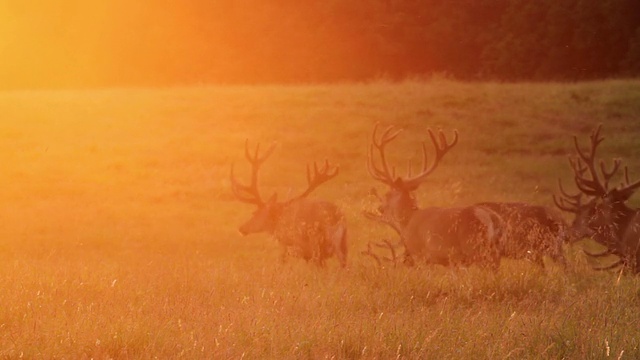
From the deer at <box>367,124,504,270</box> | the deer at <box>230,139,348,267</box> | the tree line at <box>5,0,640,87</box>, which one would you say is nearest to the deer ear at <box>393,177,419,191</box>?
the deer at <box>367,124,504,270</box>

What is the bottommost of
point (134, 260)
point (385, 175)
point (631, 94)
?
point (134, 260)

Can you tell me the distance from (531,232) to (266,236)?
5.48m

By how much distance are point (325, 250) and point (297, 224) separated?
46 centimetres

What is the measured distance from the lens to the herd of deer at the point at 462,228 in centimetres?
951

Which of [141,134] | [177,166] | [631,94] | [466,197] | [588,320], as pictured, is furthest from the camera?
[631,94]

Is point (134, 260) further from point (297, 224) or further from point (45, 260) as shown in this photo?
point (297, 224)

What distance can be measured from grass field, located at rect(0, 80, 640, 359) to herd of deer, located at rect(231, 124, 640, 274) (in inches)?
11.1

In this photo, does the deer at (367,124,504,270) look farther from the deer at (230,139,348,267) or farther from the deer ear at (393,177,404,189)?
the deer at (230,139,348,267)

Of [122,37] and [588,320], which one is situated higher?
[122,37]

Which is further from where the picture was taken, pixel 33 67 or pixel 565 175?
pixel 33 67

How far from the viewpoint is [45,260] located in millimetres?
10734

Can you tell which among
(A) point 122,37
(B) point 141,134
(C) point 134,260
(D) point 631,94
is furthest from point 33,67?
(C) point 134,260

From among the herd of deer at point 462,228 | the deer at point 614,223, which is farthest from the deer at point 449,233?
the deer at point 614,223

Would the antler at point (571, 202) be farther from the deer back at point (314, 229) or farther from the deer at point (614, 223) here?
the deer back at point (314, 229)
